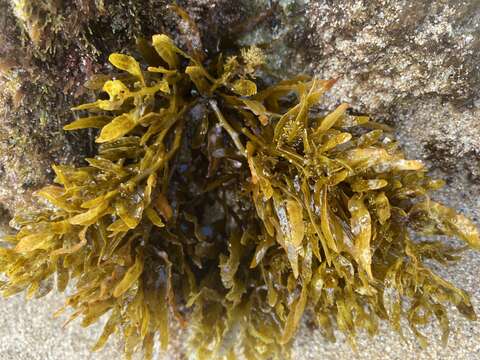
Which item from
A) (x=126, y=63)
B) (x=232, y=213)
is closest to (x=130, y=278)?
(x=232, y=213)

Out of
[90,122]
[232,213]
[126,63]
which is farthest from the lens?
[232,213]

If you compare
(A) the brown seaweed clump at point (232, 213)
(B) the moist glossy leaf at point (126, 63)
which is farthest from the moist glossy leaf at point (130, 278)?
(B) the moist glossy leaf at point (126, 63)

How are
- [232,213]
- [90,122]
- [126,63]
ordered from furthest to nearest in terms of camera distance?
[232,213]
[90,122]
[126,63]

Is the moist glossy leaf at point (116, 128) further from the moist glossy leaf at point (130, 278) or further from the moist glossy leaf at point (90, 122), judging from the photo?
the moist glossy leaf at point (130, 278)

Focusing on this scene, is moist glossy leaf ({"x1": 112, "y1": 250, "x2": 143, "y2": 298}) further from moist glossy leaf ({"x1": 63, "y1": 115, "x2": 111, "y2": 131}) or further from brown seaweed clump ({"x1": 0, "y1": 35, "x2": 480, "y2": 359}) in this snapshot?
moist glossy leaf ({"x1": 63, "y1": 115, "x2": 111, "y2": 131})

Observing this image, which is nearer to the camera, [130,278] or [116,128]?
[116,128]

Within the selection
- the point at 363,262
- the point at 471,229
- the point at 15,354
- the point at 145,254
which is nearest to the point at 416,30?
the point at 471,229

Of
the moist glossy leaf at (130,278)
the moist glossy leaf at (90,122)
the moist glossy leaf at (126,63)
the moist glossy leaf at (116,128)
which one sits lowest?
the moist glossy leaf at (130,278)

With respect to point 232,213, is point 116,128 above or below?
above

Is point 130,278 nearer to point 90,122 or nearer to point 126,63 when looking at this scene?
point 90,122
